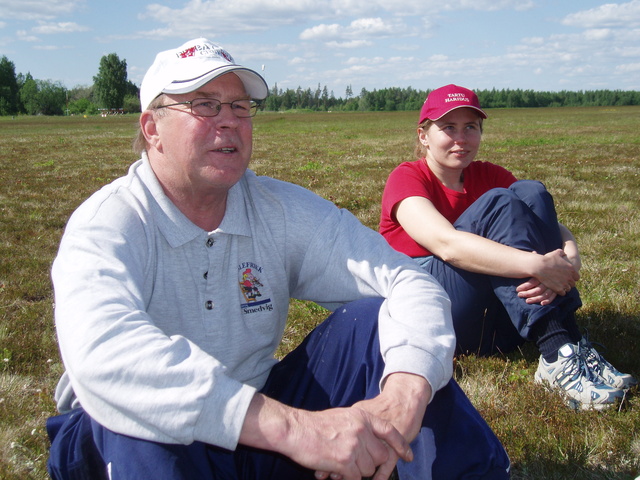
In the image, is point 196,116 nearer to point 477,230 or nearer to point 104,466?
point 104,466

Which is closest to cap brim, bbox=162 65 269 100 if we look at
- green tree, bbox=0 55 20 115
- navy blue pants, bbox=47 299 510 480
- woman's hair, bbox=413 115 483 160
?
navy blue pants, bbox=47 299 510 480

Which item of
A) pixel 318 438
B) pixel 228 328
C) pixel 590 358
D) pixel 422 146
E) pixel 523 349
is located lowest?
pixel 523 349

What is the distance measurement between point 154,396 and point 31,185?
461 inches

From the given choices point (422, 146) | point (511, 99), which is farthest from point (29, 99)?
point (422, 146)

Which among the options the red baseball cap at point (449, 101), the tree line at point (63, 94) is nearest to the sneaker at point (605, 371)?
the red baseball cap at point (449, 101)

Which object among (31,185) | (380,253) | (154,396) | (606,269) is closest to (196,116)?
(380,253)

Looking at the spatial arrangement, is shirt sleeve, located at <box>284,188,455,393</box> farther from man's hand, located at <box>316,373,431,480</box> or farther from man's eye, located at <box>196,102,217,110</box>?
man's eye, located at <box>196,102,217,110</box>

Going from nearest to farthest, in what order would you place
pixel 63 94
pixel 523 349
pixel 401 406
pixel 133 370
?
1. pixel 133 370
2. pixel 401 406
3. pixel 523 349
4. pixel 63 94

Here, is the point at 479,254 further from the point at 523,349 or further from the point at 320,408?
the point at 320,408

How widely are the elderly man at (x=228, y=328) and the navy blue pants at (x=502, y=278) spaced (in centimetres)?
96

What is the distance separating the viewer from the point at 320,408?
228 centimetres

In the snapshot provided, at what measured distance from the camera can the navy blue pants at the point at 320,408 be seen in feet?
5.79

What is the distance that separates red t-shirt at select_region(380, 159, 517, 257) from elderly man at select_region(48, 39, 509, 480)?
3.69 feet

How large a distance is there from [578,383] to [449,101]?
1.80 m
